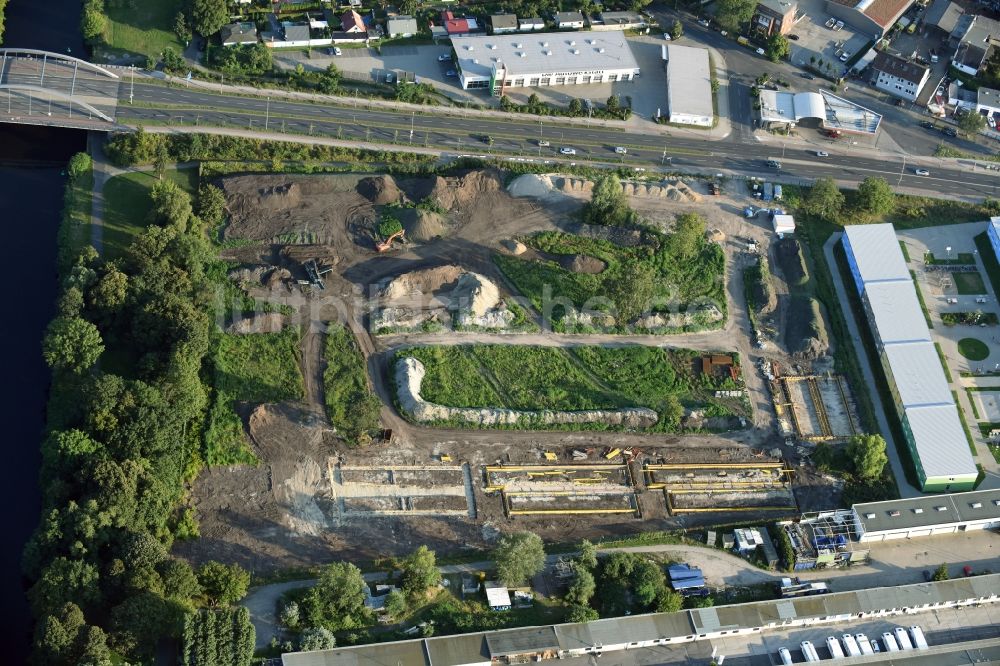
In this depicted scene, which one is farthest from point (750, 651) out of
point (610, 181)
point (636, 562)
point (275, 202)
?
point (275, 202)

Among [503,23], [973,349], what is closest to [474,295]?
[503,23]

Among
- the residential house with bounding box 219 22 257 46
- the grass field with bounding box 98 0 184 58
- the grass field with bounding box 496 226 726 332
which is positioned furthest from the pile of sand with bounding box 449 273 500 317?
the grass field with bounding box 98 0 184 58

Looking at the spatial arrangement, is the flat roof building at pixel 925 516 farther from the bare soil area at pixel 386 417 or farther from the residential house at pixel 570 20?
the residential house at pixel 570 20

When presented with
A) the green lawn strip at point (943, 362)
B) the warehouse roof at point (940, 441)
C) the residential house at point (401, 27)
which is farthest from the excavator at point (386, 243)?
the green lawn strip at point (943, 362)

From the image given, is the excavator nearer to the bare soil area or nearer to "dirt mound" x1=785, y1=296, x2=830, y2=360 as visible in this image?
the bare soil area

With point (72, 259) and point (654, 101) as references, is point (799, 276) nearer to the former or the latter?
point (654, 101)

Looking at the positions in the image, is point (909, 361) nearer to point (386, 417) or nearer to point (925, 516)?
point (925, 516)
